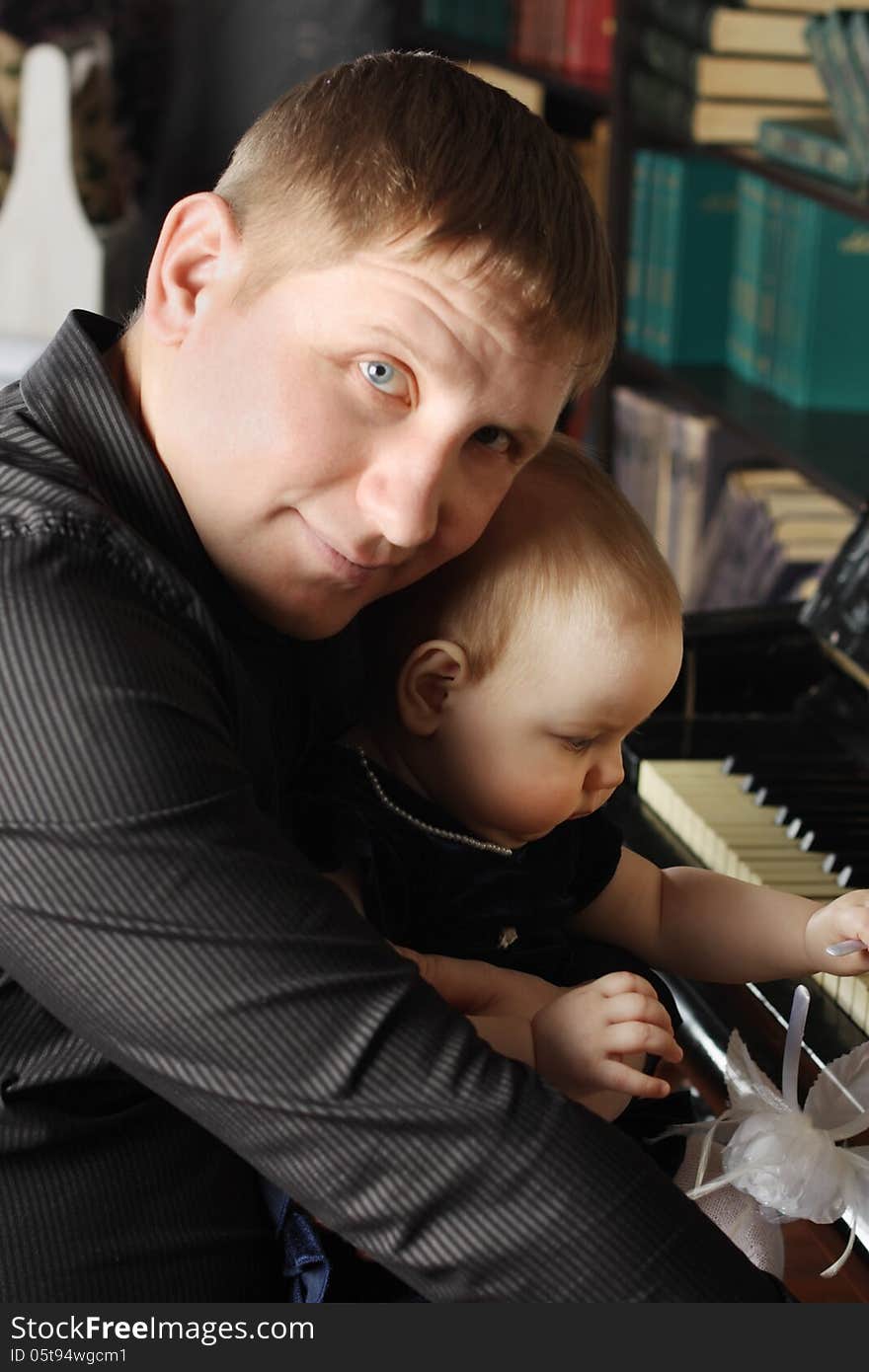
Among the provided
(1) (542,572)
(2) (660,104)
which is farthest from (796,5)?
(1) (542,572)

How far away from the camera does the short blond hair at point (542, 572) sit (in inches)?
52.1

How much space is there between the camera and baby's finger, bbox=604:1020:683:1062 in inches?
45.0

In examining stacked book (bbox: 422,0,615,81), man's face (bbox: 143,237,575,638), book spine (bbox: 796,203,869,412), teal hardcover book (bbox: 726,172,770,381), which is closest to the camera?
man's face (bbox: 143,237,575,638)

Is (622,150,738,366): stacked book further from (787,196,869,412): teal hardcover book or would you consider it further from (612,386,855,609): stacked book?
(787,196,869,412): teal hardcover book

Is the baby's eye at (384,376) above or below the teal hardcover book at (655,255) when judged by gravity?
above

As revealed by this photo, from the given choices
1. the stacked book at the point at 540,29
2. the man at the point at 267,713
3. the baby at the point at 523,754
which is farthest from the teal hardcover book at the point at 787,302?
the man at the point at 267,713

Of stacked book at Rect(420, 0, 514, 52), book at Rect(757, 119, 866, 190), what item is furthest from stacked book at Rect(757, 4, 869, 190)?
stacked book at Rect(420, 0, 514, 52)

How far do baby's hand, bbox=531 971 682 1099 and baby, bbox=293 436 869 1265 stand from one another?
0.17 feet

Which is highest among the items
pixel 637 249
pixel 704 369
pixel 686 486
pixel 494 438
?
pixel 494 438

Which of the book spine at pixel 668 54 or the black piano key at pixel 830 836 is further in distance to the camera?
the book spine at pixel 668 54

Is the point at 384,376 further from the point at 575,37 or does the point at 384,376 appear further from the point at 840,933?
the point at 575,37

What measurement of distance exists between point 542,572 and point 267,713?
0.24 m

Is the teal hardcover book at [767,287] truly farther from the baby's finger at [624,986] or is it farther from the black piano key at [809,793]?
the baby's finger at [624,986]

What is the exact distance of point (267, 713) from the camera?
1231 mm
